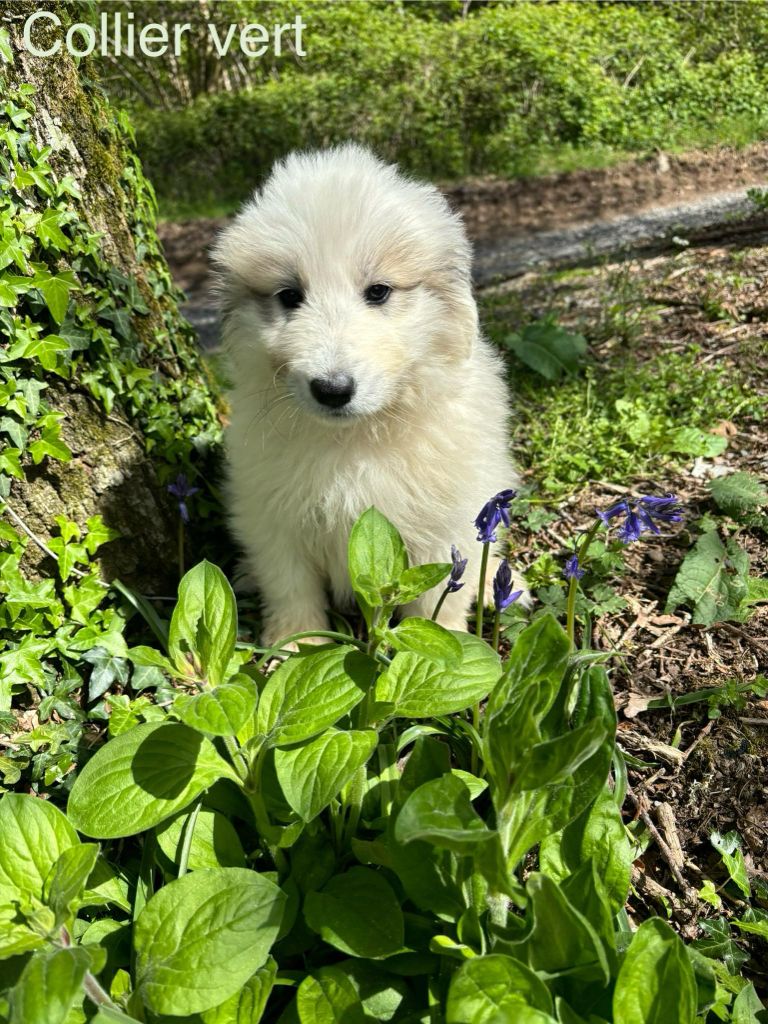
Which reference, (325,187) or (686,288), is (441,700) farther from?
(686,288)

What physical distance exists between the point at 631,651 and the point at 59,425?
6.89ft

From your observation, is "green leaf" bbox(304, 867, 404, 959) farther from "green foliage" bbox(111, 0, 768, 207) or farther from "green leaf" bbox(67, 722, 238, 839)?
"green foliage" bbox(111, 0, 768, 207)

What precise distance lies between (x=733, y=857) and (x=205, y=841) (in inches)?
54.1

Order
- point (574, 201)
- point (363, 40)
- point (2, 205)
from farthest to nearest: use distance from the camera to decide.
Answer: point (363, 40), point (574, 201), point (2, 205)

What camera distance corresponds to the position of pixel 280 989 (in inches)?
66.7

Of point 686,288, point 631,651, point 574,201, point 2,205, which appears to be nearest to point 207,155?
point 574,201

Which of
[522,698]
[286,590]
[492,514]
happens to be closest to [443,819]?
[522,698]

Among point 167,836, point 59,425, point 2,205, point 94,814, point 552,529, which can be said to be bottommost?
point 552,529

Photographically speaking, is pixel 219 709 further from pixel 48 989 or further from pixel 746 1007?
pixel 746 1007

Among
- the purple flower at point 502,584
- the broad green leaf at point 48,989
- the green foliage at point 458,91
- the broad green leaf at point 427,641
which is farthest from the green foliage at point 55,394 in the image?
the green foliage at point 458,91

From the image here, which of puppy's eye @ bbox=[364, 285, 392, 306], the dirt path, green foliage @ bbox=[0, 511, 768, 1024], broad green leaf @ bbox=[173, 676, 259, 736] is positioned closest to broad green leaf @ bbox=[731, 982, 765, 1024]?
green foliage @ bbox=[0, 511, 768, 1024]

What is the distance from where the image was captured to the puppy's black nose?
2.14 metres

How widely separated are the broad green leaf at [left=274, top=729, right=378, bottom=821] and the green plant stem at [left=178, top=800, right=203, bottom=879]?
28 cm

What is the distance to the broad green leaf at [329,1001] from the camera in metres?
1.45
